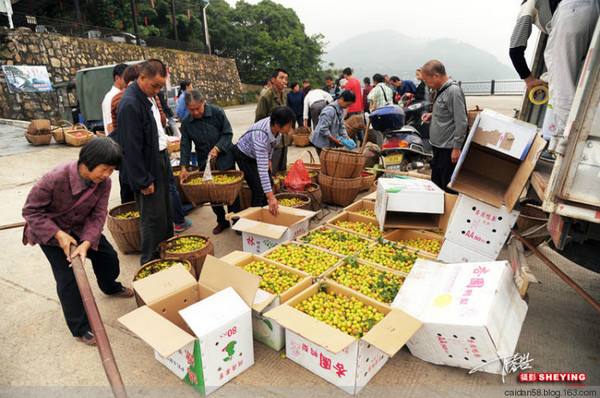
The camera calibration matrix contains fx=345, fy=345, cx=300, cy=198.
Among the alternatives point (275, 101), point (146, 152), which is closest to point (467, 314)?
point (146, 152)

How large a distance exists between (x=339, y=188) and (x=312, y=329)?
329 centimetres

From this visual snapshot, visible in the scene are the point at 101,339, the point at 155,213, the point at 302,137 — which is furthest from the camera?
the point at 302,137

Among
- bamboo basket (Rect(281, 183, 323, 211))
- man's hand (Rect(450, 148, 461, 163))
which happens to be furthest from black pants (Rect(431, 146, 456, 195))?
bamboo basket (Rect(281, 183, 323, 211))

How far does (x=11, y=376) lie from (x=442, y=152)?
464cm

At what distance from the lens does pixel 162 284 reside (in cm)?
263

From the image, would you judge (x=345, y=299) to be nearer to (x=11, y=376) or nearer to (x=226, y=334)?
(x=226, y=334)

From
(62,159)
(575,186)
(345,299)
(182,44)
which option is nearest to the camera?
(575,186)

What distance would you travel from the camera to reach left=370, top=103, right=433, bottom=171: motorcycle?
6242 mm

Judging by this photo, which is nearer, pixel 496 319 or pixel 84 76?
pixel 496 319

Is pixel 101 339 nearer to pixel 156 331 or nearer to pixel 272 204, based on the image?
pixel 156 331

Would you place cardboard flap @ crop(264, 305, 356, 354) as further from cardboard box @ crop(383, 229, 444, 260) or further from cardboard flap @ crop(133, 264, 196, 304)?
cardboard box @ crop(383, 229, 444, 260)

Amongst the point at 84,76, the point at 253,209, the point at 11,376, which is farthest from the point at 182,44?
the point at 11,376

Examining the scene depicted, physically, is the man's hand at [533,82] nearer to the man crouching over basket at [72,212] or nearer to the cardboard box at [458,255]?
the cardboard box at [458,255]

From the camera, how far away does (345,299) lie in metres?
2.73
